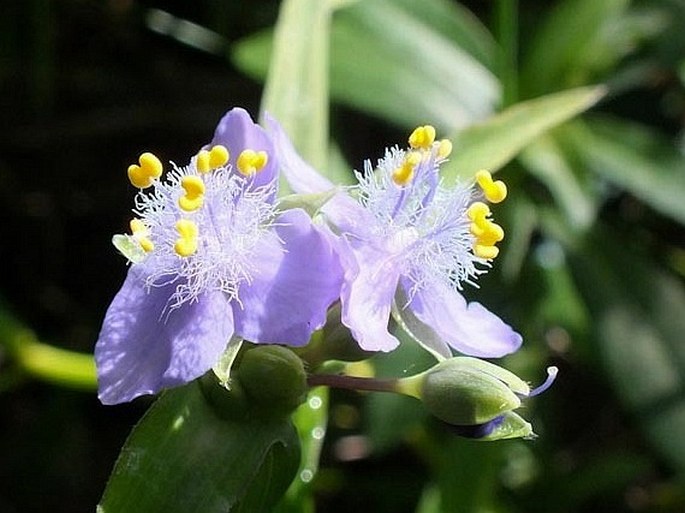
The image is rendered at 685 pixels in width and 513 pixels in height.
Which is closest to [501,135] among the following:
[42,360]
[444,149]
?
[444,149]

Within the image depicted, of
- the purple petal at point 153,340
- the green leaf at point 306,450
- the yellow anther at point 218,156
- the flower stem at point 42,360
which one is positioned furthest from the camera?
the flower stem at point 42,360

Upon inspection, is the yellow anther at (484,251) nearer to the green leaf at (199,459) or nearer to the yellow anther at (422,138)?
the yellow anther at (422,138)

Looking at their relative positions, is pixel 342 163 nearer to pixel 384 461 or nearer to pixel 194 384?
pixel 384 461

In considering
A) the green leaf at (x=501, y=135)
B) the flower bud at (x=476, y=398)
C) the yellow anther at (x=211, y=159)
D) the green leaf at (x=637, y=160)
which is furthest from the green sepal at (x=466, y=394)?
the green leaf at (x=637, y=160)

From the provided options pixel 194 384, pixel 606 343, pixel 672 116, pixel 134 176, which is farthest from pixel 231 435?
pixel 672 116

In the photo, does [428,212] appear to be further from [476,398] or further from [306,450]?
[306,450]
